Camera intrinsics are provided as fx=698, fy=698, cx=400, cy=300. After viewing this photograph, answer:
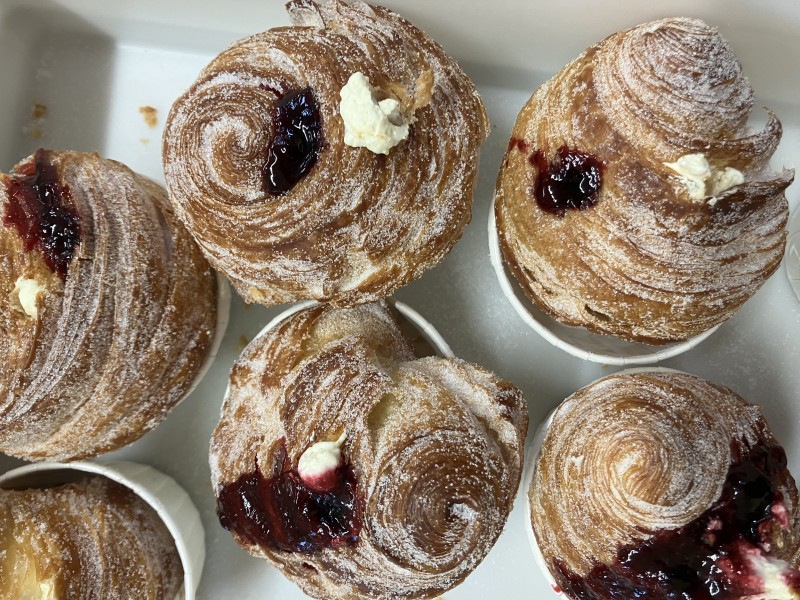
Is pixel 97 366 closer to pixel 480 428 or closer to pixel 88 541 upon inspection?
pixel 88 541

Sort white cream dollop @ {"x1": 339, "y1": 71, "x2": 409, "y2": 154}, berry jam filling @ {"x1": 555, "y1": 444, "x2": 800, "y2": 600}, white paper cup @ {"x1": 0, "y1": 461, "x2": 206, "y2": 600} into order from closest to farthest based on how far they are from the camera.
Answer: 1. white cream dollop @ {"x1": 339, "y1": 71, "x2": 409, "y2": 154}
2. berry jam filling @ {"x1": 555, "y1": 444, "x2": 800, "y2": 600}
3. white paper cup @ {"x1": 0, "y1": 461, "x2": 206, "y2": 600}

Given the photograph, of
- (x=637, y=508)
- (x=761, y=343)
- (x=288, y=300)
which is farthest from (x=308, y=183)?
(x=761, y=343)

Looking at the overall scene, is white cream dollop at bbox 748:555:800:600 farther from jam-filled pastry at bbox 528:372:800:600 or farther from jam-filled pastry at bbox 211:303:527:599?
jam-filled pastry at bbox 211:303:527:599

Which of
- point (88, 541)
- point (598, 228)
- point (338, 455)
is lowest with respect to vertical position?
point (88, 541)

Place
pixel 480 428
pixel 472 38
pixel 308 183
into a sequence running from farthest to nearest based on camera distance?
1. pixel 472 38
2. pixel 480 428
3. pixel 308 183

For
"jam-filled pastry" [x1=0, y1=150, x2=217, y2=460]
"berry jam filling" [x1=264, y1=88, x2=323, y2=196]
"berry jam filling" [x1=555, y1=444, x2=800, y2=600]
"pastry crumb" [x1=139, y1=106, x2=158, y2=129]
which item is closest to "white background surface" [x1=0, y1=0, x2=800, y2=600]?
"pastry crumb" [x1=139, y1=106, x2=158, y2=129]

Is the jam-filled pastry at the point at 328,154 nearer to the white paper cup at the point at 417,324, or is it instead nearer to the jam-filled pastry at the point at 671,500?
the white paper cup at the point at 417,324

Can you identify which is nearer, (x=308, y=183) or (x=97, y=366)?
(x=308, y=183)
